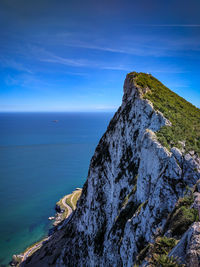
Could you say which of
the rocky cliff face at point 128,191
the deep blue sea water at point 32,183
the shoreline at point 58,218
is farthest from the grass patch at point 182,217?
the deep blue sea water at point 32,183

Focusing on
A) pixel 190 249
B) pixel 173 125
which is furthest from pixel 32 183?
pixel 190 249

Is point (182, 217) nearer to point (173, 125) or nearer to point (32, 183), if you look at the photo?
point (173, 125)

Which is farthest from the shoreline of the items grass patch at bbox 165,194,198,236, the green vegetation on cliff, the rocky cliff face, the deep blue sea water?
the green vegetation on cliff

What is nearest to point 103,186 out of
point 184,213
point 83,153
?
point 184,213

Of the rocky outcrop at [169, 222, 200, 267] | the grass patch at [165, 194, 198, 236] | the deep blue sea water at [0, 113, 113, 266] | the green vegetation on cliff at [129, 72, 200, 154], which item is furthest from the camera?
the deep blue sea water at [0, 113, 113, 266]

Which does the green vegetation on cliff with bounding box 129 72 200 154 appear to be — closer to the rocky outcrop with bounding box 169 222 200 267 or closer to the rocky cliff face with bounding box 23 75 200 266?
the rocky cliff face with bounding box 23 75 200 266

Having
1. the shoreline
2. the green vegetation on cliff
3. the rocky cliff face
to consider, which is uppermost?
the green vegetation on cliff

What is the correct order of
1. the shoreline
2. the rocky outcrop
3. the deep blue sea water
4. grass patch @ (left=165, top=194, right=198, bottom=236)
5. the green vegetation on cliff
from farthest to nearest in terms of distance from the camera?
the deep blue sea water < the shoreline < the green vegetation on cliff < grass patch @ (left=165, top=194, right=198, bottom=236) < the rocky outcrop
